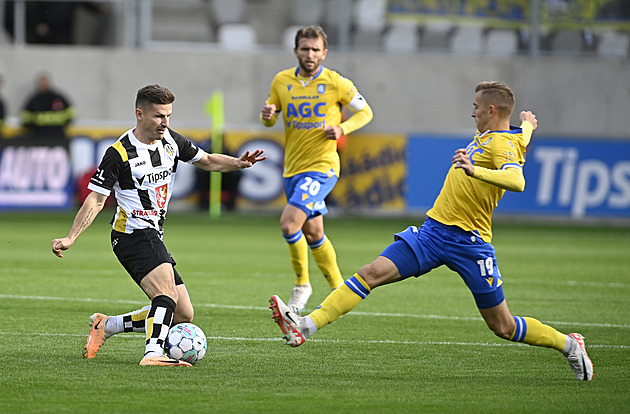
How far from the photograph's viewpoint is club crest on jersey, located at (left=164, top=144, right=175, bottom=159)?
22.0 ft

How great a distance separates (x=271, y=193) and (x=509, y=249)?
21.8 ft

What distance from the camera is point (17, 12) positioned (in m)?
23.6

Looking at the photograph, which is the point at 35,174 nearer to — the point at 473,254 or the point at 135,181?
the point at 135,181

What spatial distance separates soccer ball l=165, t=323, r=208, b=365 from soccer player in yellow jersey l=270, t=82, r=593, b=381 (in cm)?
55

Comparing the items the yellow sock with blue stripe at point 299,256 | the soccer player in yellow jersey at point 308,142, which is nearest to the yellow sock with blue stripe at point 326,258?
the soccer player in yellow jersey at point 308,142

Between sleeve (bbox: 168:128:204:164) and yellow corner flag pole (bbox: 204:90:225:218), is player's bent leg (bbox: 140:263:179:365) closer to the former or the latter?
sleeve (bbox: 168:128:204:164)

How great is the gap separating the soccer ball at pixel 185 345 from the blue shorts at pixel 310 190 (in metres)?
2.79

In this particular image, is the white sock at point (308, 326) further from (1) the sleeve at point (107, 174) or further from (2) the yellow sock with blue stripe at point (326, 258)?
(2) the yellow sock with blue stripe at point (326, 258)

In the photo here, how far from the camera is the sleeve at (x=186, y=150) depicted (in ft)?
22.5

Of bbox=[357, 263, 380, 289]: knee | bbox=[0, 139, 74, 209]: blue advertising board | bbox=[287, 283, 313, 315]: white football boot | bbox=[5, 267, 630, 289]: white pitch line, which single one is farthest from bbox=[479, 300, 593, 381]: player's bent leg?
bbox=[0, 139, 74, 209]: blue advertising board

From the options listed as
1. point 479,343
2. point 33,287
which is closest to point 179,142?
point 479,343

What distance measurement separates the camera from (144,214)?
21.5 ft

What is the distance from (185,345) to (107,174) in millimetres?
1117

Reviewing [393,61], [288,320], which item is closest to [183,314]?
[288,320]
